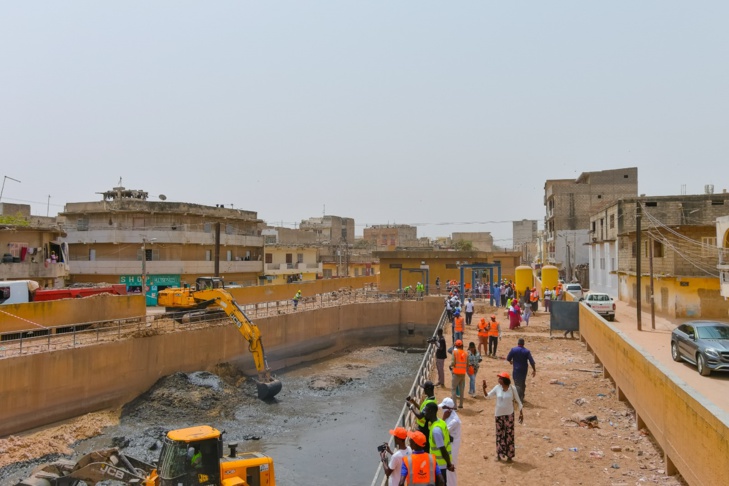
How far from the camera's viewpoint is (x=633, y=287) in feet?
123

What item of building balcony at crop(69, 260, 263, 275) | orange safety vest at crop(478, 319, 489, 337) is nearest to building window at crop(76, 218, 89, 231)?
building balcony at crop(69, 260, 263, 275)

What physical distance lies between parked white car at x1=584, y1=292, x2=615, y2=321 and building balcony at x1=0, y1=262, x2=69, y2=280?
30.9m

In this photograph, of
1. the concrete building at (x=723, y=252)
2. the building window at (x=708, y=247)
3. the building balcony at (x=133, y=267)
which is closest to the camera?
the concrete building at (x=723, y=252)

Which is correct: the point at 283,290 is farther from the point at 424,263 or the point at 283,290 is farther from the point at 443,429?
the point at 443,429

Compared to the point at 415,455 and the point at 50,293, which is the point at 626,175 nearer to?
the point at 50,293

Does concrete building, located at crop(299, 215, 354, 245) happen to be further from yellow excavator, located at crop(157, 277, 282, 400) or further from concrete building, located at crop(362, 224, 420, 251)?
yellow excavator, located at crop(157, 277, 282, 400)

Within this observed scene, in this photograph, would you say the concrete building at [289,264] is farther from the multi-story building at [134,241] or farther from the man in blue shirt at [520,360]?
the man in blue shirt at [520,360]

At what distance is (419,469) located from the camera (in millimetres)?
6887

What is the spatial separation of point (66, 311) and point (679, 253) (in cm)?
2941

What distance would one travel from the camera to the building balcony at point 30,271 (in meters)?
32.4

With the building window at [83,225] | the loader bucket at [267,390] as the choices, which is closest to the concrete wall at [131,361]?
the loader bucket at [267,390]

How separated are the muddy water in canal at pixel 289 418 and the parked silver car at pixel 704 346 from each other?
9121 millimetres

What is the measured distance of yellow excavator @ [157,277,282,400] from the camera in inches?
939

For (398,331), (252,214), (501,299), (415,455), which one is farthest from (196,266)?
(415,455)
